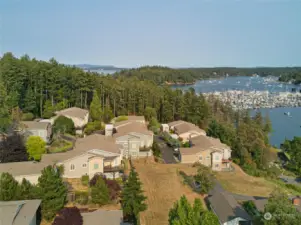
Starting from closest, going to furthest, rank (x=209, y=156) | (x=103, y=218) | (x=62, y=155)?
(x=103, y=218) → (x=62, y=155) → (x=209, y=156)

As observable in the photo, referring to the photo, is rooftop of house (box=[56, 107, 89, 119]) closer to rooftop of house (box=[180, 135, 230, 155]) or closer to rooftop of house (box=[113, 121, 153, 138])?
rooftop of house (box=[113, 121, 153, 138])

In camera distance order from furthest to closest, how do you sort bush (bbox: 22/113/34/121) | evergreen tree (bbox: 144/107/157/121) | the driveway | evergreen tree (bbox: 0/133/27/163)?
evergreen tree (bbox: 144/107/157/121) < bush (bbox: 22/113/34/121) < the driveway < evergreen tree (bbox: 0/133/27/163)

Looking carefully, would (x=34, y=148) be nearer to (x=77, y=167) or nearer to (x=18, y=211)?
(x=77, y=167)

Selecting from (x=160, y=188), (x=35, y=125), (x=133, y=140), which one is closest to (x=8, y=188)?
(x=160, y=188)

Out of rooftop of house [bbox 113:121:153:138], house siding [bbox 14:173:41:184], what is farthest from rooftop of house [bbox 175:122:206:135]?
house siding [bbox 14:173:41:184]

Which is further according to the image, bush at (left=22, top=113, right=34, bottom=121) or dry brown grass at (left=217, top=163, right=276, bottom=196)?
bush at (left=22, top=113, right=34, bottom=121)

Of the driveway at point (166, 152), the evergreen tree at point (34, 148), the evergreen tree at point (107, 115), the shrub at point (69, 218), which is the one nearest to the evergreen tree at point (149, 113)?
the evergreen tree at point (107, 115)

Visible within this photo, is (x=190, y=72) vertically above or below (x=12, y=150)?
above
